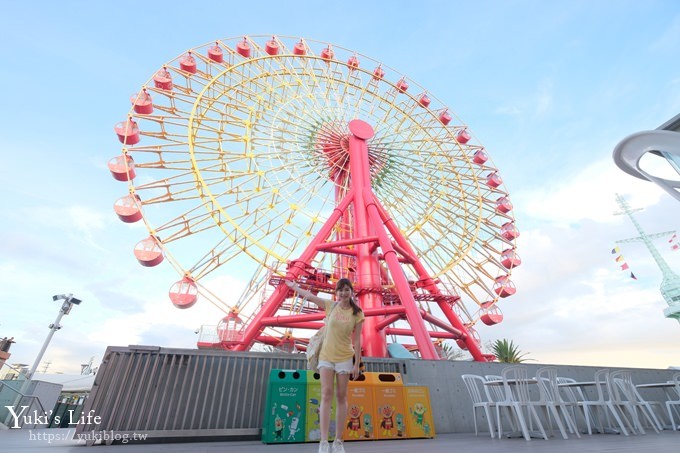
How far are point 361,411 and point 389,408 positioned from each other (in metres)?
0.39

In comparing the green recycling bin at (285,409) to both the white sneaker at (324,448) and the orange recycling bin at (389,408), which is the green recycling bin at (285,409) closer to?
the orange recycling bin at (389,408)

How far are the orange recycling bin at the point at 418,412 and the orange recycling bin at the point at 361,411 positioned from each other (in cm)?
50

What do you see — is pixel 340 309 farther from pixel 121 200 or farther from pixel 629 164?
pixel 121 200

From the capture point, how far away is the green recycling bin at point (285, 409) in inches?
151

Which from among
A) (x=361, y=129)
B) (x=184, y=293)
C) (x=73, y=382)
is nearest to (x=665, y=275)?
(x=361, y=129)

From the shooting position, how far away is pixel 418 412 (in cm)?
453

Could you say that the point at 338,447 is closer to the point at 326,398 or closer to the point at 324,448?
the point at 324,448

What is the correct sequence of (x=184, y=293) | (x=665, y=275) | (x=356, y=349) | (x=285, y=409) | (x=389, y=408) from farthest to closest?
(x=665, y=275)
(x=184, y=293)
(x=389, y=408)
(x=285, y=409)
(x=356, y=349)

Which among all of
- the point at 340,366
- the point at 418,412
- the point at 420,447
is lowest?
the point at 420,447

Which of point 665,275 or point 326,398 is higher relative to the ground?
point 665,275

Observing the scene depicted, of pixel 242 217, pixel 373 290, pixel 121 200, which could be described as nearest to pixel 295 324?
pixel 373 290

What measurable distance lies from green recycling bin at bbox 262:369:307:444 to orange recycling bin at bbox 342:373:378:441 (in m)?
0.55

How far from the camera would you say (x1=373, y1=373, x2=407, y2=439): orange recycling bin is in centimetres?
426

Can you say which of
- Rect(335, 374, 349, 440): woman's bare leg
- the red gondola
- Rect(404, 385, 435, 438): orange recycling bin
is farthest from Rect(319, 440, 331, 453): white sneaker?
the red gondola
